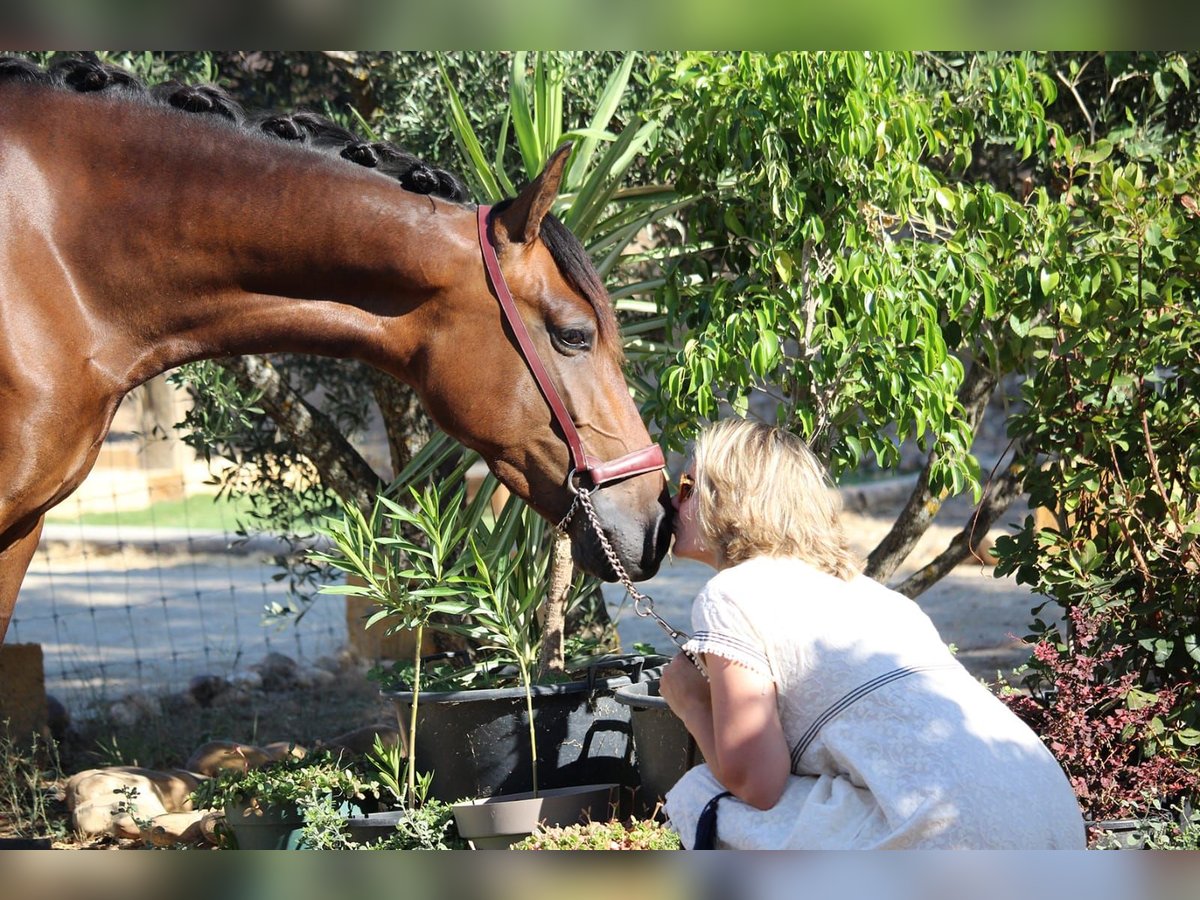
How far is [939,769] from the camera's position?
2025 millimetres

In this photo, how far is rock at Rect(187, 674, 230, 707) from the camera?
692cm

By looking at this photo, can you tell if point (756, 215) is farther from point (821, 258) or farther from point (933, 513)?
point (933, 513)

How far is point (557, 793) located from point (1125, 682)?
1.59 meters

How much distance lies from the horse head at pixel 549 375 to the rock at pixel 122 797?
238 centimetres

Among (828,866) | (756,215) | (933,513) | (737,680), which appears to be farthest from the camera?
→ (933,513)

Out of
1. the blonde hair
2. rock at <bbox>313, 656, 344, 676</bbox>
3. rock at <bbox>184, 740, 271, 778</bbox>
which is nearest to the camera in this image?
the blonde hair

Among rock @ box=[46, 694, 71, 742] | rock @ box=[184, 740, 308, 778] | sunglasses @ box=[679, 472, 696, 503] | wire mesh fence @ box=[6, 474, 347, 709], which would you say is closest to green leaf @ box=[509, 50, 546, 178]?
sunglasses @ box=[679, 472, 696, 503]

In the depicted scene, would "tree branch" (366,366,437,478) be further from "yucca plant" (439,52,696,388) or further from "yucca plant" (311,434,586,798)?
"yucca plant" (439,52,696,388)

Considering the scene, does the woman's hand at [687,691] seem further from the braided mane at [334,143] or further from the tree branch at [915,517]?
the tree branch at [915,517]

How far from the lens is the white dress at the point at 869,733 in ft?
6.59

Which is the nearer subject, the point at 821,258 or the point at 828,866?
the point at 828,866

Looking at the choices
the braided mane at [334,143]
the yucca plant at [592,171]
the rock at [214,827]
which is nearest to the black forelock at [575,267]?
the braided mane at [334,143]

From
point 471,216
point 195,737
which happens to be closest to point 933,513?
point 471,216

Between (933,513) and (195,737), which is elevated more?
(933,513)
